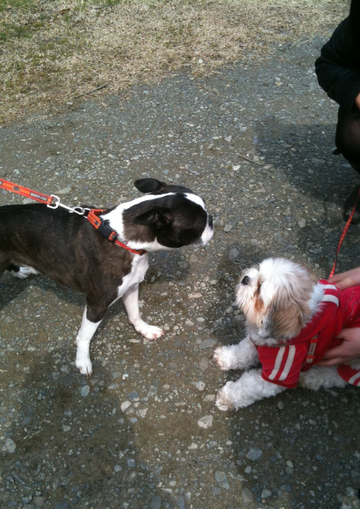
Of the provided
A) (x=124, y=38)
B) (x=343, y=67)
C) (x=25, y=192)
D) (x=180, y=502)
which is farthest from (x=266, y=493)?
(x=124, y=38)

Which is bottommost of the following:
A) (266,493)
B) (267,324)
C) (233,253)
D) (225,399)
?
(266,493)

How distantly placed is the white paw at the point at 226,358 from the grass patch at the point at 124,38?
4.22 m

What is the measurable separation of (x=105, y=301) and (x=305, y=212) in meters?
2.39

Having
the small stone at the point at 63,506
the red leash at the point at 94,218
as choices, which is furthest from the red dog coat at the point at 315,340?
the small stone at the point at 63,506

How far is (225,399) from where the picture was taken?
287 cm

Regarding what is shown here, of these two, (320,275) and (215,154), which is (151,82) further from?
(320,275)

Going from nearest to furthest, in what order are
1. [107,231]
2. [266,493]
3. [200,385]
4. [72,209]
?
[266,493]
[107,231]
[72,209]
[200,385]

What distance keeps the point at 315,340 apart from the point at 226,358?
0.85 m

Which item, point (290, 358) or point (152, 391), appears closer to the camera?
point (290, 358)

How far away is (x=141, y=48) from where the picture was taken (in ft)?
20.6

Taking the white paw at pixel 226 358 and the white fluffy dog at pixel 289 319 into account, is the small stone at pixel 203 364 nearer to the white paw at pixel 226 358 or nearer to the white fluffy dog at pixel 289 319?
the white paw at pixel 226 358

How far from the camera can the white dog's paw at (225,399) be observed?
9.35ft

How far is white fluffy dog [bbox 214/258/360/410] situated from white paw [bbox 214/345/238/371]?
29cm

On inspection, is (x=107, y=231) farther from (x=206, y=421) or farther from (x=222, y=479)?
(x=222, y=479)
